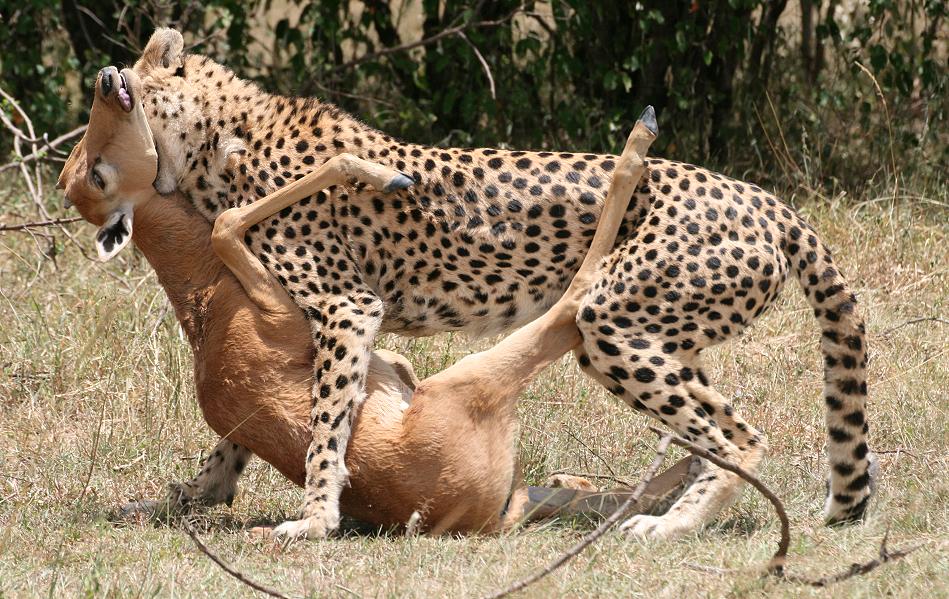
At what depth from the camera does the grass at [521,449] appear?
4.52 meters

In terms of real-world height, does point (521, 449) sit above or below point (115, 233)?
below

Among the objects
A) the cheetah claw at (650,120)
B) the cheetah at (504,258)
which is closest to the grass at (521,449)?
the cheetah at (504,258)

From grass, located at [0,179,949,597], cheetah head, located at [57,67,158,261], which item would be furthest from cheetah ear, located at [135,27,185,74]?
grass, located at [0,179,949,597]

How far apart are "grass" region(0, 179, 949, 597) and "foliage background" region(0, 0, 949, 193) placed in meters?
0.78

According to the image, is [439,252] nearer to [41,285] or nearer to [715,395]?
[715,395]

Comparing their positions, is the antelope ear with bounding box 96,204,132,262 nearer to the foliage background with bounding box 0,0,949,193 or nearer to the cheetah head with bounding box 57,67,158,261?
the cheetah head with bounding box 57,67,158,261

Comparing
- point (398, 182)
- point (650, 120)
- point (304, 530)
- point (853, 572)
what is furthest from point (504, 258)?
point (853, 572)

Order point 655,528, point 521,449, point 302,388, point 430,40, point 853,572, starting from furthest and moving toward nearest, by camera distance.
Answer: point 430,40 → point 521,449 → point 302,388 → point 655,528 → point 853,572

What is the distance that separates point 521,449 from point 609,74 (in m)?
3.60

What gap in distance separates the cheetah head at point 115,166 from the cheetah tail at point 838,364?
2.53 metres

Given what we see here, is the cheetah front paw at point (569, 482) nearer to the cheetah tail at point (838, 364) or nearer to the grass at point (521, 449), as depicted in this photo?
the grass at point (521, 449)

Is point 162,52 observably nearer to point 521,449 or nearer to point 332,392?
point 332,392

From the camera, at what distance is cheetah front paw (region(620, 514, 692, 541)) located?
16.3ft

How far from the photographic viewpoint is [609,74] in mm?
8805
